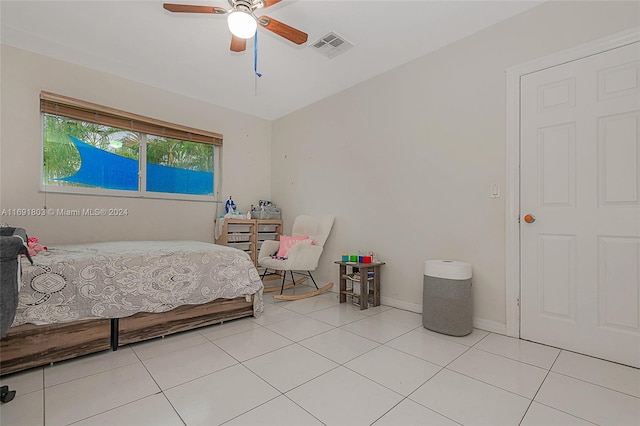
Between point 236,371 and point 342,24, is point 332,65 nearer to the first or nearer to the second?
point 342,24

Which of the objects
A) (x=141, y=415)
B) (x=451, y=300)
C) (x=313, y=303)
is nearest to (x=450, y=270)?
(x=451, y=300)

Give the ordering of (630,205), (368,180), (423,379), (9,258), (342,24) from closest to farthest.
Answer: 1. (9,258)
2. (423,379)
3. (630,205)
4. (342,24)
5. (368,180)

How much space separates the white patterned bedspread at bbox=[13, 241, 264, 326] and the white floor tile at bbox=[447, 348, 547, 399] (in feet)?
5.60

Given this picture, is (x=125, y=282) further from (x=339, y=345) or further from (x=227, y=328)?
(x=339, y=345)

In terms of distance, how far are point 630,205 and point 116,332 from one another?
343 centimetres

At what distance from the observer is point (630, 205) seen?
5.84 feet

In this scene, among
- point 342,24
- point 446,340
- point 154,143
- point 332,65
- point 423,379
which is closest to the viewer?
point 423,379

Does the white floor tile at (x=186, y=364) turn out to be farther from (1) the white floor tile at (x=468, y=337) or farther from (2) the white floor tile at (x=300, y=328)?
(1) the white floor tile at (x=468, y=337)

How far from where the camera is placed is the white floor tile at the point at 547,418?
4.11 feet

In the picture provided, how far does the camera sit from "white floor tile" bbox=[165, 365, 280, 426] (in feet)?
4.24

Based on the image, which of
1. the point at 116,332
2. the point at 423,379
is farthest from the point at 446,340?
the point at 116,332

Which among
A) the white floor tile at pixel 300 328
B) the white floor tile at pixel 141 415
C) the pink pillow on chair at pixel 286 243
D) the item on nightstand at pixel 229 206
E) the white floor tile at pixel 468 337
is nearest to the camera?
the white floor tile at pixel 141 415

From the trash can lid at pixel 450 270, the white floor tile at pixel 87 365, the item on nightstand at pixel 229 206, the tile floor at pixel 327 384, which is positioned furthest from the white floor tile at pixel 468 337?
the item on nightstand at pixel 229 206

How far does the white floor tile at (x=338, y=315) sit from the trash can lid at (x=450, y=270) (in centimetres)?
80
